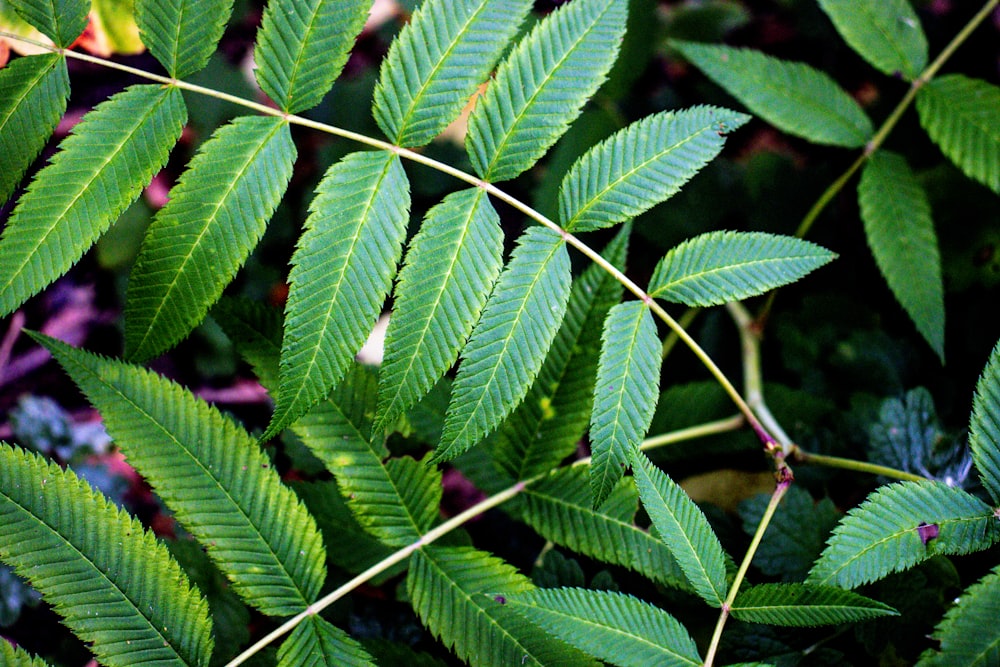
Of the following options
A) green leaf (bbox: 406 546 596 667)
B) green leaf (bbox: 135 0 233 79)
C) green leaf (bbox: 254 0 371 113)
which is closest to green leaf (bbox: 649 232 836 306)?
green leaf (bbox: 406 546 596 667)

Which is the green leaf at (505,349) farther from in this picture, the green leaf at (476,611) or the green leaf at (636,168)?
the green leaf at (476,611)

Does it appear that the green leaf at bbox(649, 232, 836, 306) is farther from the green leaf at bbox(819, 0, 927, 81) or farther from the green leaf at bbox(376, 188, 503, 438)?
the green leaf at bbox(819, 0, 927, 81)

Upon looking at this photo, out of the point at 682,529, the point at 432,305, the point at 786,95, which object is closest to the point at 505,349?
the point at 432,305

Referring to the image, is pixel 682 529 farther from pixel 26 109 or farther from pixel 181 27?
pixel 26 109

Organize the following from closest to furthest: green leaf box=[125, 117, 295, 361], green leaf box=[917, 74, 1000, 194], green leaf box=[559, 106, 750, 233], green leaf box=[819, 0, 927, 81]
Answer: green leaf box=[125, 117, 295, 361]
green leaf box=[559, 106, 750, 233]
green leaf box=[917, 74, 1000, 194]
green leaf box=[819, 0, 927, 81]

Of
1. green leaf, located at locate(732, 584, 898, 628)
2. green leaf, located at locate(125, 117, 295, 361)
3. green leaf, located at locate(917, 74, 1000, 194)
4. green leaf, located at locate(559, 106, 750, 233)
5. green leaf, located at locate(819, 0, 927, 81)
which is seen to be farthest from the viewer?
green leaf, located at locate(819, 0, 927, 81)

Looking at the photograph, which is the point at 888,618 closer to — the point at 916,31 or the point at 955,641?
the point at 955,641
